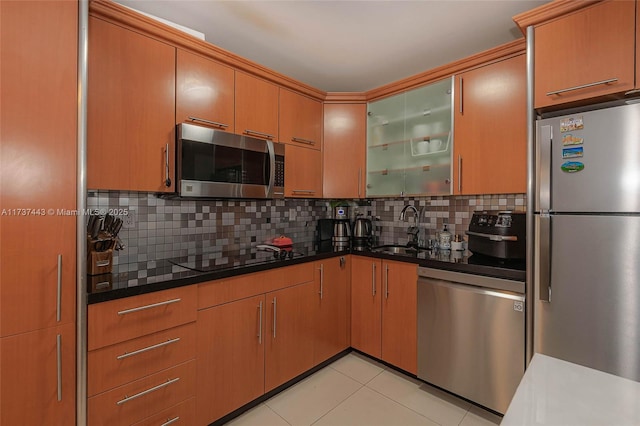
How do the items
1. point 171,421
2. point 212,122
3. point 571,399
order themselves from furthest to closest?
point 212,122 → point 171,421 → point 571,399

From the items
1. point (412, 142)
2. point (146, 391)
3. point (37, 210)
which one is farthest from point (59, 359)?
point (412, 142)

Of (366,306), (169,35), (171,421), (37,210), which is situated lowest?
(171,421)

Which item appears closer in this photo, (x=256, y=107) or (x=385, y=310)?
(x=256, y=107)

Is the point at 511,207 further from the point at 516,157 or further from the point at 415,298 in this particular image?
the point at 415,298

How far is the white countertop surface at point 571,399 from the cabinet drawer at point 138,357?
1459 mm

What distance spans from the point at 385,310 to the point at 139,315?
1.66m

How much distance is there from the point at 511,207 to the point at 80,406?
2732 millimetres

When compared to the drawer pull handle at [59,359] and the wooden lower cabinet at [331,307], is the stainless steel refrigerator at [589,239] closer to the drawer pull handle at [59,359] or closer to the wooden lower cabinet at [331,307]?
the wooden lower cabinet at [331,307]

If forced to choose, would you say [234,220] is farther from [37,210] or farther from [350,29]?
[350,29]

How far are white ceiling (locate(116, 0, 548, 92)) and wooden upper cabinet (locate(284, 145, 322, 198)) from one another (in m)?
0.68

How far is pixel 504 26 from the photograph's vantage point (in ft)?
6.18

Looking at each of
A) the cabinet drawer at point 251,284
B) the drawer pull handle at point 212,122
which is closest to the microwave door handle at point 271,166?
the drawer pull handle at point 212,122

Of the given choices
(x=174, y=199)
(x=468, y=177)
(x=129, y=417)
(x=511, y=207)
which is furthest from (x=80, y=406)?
(x=511, y=207)

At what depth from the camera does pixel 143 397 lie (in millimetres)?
1416
